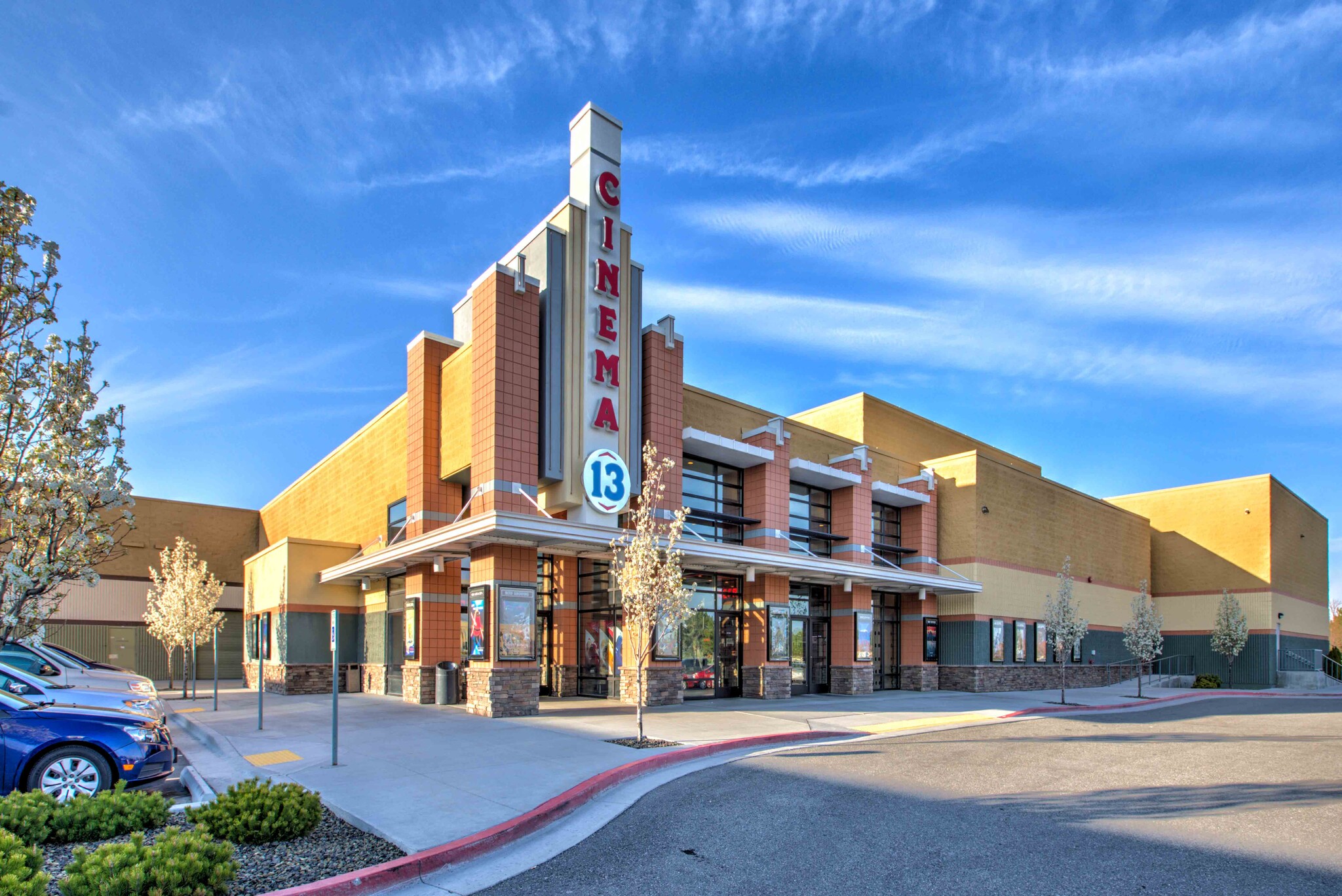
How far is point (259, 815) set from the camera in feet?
26.8

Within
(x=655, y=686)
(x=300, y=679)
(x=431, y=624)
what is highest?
(x=431, y=624)

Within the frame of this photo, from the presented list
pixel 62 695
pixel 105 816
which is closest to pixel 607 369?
pixel 62 695

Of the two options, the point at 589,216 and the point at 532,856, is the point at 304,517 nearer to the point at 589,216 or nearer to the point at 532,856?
the point at 589,216

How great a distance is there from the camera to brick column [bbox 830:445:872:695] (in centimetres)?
2933

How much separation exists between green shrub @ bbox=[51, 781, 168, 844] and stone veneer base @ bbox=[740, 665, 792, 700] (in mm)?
19267

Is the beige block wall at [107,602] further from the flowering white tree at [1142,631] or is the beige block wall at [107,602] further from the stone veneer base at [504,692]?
the flowering white tree at [1142,631]

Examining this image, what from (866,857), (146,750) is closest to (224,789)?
(146,750)

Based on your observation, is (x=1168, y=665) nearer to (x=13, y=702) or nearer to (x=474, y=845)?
(x=474, y=845)

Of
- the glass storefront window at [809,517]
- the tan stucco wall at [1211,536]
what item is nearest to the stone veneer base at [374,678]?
the glass storefront window at [809,517]

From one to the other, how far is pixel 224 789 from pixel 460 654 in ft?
41.3

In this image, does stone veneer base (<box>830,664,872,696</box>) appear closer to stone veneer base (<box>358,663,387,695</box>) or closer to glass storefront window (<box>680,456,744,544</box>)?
glass storefront window (<box>680,456,744,544</box>)

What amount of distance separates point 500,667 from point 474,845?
10983 millimetres

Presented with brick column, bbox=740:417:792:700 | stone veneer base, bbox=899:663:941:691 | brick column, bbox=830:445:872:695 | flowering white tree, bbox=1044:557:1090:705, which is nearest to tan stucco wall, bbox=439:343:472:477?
brick column, bbox=740:417:792:700

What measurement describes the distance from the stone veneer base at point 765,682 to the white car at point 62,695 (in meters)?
17.9
